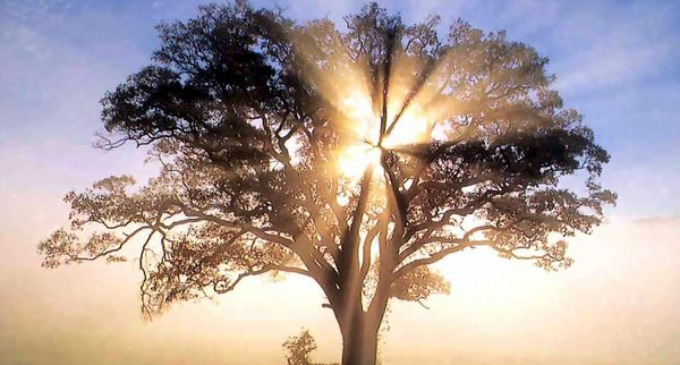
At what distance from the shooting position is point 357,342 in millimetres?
23484

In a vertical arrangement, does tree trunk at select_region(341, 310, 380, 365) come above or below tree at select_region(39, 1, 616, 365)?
below

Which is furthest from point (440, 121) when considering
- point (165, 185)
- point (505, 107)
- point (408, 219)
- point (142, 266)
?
point (142, 266)

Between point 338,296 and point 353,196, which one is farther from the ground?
point 353,196

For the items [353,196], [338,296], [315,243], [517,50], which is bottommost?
[338,296]

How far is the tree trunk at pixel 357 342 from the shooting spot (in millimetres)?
23422

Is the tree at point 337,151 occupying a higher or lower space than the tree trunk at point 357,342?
higher

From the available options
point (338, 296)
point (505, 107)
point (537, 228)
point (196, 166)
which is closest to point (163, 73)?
point (196, 166)

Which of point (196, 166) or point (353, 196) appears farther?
point (353, 196)

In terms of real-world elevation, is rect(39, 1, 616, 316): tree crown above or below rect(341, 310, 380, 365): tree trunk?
above

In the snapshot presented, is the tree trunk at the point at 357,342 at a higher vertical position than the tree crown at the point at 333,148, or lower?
lower

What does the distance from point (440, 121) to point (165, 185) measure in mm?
10356

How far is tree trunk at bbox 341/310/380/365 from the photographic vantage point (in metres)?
23.4

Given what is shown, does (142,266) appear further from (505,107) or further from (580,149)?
(580,149)

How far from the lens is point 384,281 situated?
80.2 feet
